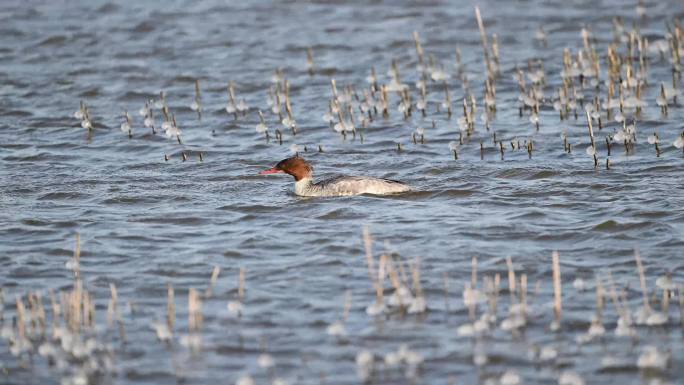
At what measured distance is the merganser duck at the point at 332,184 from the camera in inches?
497

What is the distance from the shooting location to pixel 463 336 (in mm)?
8539

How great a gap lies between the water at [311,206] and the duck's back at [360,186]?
128 millimetres

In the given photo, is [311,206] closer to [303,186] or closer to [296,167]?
[303,186]

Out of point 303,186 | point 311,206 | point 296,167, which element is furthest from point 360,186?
A: point 296,167

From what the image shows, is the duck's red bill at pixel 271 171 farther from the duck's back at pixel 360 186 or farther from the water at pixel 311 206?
the duck's back at pixel 360 186

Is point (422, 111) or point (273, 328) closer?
point (273, 328)

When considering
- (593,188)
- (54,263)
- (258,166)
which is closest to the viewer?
(54,263)

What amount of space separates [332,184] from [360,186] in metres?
0.31

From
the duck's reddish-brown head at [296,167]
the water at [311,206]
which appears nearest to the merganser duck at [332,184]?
the duck's reddish-brown head at [296,167]

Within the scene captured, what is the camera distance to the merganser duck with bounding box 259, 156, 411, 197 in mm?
12633

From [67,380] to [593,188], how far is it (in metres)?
6.68

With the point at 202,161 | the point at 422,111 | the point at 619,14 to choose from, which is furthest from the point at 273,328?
the point at 619,14

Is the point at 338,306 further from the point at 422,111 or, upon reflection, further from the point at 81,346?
the point at 422,111

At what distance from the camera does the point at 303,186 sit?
13039 millimetres
